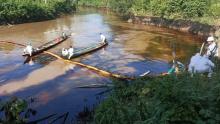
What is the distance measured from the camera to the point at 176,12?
42.4 meters

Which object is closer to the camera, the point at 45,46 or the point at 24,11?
the point at 45,46

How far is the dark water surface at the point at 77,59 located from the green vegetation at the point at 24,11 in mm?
2375

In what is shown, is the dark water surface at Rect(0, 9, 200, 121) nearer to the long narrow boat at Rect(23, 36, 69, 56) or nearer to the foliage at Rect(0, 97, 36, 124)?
the long narrow boat at Rect(23, 36, 69, 56)

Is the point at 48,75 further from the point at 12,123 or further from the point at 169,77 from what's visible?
the point at 169,77

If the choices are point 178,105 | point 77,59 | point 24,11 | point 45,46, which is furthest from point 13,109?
→ point 24,11

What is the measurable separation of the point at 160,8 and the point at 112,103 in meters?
37.5

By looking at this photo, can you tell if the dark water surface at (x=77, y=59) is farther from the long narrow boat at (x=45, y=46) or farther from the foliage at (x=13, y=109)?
the foliage at (x=13, y=109)

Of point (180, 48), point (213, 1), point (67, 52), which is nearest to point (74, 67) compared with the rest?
point (67, 52)

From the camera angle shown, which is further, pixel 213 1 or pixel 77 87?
pixel 213 1

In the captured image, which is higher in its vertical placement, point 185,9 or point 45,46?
point 185,9

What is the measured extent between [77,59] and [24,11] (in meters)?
23.5

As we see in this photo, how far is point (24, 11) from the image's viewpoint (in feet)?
144

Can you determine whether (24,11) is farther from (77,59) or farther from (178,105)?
(178,105)

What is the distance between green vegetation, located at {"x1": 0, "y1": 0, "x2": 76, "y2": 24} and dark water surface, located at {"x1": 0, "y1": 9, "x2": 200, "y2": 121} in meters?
2.37
